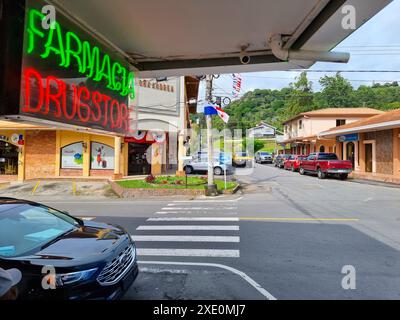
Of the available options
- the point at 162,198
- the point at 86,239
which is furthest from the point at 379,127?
the point at 86,239

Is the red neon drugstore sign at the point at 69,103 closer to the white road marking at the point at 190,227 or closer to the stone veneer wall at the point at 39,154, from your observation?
the white road marking at the point at 190,227

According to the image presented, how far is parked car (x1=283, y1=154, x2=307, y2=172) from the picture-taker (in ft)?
97.0

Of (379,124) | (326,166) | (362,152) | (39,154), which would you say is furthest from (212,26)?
(362,152)

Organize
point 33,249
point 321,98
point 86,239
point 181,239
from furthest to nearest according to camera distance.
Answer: point 321,98, point 181,239, point 86,239, point 33,249

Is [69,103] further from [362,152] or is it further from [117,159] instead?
[362,152]

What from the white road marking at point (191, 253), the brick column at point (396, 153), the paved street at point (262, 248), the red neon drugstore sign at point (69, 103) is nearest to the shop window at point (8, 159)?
the paved street at point (262, 248)

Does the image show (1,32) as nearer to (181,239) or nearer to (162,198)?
(181,239)

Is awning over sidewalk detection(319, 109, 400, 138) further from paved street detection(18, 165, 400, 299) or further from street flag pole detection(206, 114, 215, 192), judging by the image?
street flag pole detection(206, 114, 215, 192)

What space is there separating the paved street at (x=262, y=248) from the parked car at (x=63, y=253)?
937 mm

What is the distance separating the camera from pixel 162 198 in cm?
1470

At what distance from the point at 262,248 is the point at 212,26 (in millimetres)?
4757

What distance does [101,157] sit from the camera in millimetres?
20547

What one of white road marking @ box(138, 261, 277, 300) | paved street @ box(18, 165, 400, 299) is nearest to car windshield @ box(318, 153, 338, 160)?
paved street @ box(18, 165, 400, 299)

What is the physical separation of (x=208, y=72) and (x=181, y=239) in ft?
13.8
